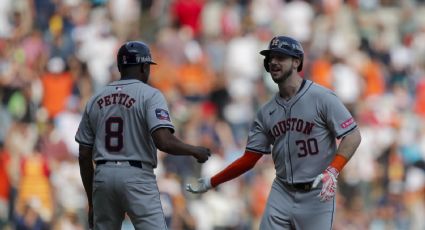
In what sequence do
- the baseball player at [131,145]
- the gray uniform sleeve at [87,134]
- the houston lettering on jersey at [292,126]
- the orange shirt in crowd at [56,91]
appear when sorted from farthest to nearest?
the orange shirt in crowd at [56,91] → the gray uniform sleeve at [87,134] → the houston lettering on jersey at [292,126] → the baseball player at [131,145]

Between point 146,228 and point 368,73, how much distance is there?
1243 cm

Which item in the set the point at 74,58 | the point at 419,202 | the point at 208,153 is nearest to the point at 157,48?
the point at 74,58

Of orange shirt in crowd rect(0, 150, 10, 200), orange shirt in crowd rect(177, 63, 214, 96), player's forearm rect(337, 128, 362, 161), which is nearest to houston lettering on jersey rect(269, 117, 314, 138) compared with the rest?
player's forearm rect(337, 128, 362, 161)

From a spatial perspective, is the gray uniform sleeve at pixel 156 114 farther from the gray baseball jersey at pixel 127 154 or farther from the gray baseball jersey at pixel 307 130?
the gray baseball jersey at pixel 307 130

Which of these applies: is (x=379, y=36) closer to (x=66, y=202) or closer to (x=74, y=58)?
(x=74, y=58)

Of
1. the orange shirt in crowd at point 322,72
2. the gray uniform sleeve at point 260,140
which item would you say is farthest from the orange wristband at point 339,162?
the orange shirt in crowd at point 322,72

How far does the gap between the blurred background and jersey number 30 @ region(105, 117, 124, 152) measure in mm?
7114

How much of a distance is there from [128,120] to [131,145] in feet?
0.66

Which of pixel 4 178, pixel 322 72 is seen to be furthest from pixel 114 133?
pixel 322 72

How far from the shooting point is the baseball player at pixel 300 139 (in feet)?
34.5

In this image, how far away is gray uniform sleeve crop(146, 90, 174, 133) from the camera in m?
10.4

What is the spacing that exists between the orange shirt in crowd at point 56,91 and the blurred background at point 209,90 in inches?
0.8

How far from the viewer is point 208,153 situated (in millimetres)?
10531

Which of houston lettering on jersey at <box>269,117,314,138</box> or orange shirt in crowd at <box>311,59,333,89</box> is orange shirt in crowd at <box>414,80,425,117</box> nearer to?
orange shirt in crowd at <box>311,59,333,89</box>
